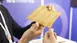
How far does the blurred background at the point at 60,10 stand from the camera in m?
1.82

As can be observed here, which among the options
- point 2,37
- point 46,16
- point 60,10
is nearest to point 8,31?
point 2,37

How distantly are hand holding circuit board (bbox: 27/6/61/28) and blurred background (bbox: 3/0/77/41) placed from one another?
2.88ft

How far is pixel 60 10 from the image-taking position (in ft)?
6.40

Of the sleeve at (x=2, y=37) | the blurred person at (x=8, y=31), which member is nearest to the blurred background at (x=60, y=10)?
the blurred person at (x=8, y=31)

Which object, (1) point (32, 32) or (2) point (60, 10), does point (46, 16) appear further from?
(2) point (60, 10)

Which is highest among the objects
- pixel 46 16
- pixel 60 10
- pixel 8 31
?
pixel 46 16

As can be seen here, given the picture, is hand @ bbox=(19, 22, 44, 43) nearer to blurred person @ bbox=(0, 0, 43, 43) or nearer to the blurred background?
blurred person @ bbox=(0, 0, 43, 43)

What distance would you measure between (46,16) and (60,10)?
1073 mm

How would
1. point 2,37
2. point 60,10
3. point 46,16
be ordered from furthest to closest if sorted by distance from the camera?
point 60,10 < point 2,37 < point 46,16

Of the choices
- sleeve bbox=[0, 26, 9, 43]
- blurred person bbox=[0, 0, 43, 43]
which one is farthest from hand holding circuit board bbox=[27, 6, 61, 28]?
sleeve bbox=[0, 26, 9, 43]

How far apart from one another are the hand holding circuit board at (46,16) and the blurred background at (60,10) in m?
0.88

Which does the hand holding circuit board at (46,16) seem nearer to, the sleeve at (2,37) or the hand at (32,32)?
the hand at (32,32)

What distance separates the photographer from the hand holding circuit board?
86 centimetres

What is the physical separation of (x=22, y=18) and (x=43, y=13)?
3.12ft
